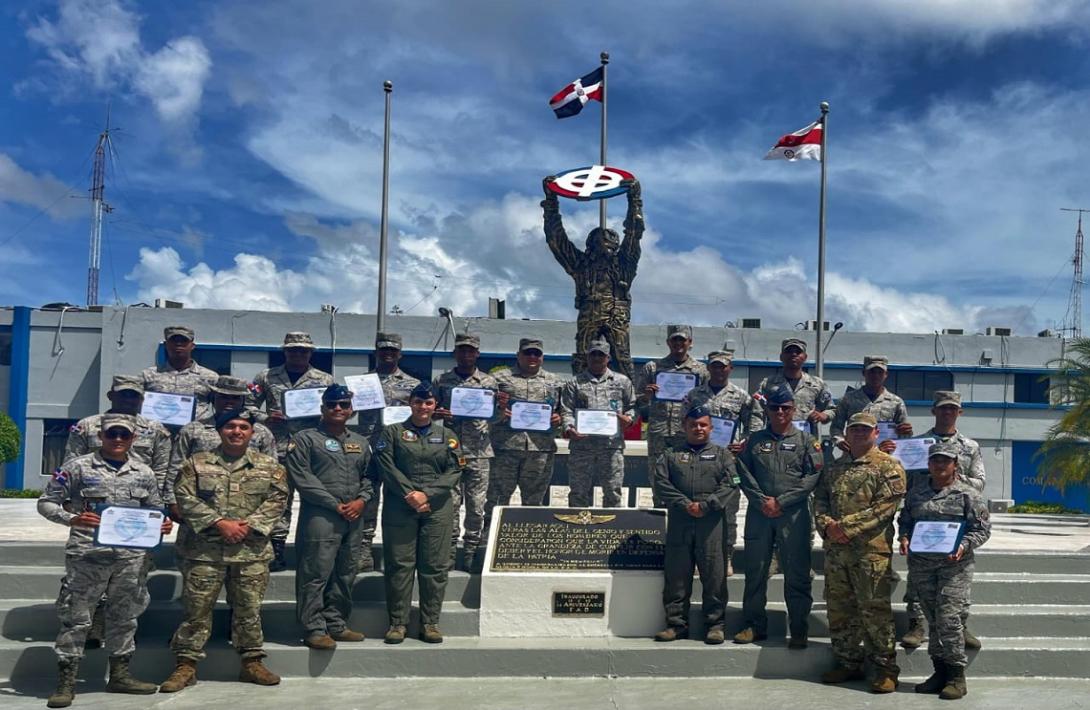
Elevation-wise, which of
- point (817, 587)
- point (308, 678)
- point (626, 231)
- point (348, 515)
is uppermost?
point (626, 231)

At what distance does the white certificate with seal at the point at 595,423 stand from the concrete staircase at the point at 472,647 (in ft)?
5.59

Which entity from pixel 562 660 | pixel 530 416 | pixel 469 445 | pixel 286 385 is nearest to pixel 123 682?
pixel 286 385

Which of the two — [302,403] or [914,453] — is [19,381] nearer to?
[302,403]

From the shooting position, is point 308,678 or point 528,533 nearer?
point 308,678

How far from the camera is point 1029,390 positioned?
3228 cm

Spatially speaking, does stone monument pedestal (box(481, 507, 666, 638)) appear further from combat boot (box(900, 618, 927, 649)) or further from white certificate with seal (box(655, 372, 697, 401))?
combat boot (box(900, 618, 927, 649))

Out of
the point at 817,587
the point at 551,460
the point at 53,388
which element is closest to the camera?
the point at 817,587

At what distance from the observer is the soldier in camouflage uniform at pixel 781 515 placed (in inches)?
291

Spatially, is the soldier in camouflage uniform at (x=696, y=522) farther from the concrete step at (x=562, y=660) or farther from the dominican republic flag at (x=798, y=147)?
the dominican republic flag at (x=798, y=147)

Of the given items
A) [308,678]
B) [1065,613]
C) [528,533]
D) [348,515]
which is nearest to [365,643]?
[308,678]

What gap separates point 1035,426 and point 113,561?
3269cm

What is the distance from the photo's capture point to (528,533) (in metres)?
8.20

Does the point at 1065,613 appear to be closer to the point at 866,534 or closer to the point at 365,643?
the point at 866,534

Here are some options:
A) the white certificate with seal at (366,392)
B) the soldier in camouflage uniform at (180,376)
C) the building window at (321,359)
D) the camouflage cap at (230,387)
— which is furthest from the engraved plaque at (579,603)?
the building window at (321,359)
